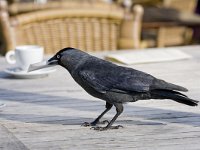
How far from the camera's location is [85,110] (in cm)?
155

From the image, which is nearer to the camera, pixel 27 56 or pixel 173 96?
pixel 173 96

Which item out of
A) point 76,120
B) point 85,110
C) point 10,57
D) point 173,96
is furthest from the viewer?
point 10,57

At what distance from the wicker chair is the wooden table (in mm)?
904

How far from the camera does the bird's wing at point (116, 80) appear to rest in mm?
1344

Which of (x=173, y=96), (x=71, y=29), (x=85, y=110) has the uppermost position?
(x=173, y=96)

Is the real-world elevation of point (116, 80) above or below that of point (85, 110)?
above

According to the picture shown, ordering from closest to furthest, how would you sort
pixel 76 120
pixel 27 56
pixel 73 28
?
pixel 76 120
pixel 27 56
pixel 73 28

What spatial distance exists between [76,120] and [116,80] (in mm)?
167

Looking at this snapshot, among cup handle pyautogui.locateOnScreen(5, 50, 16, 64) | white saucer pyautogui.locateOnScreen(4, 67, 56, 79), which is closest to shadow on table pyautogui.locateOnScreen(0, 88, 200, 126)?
white saucer pyautogui.locateOnScreen(4, 67, 56, 79)

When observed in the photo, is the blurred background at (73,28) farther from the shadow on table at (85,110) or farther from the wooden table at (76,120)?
the shadow on table at (85,110)

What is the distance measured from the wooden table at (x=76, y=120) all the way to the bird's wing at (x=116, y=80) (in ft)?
0.33

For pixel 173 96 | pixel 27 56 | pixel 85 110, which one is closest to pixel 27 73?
pixel 27 56

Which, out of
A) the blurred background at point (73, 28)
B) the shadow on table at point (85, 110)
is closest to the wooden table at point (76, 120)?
the shadow on table at point (85, 110)

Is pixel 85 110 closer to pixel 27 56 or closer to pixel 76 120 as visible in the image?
pixel 76 120
